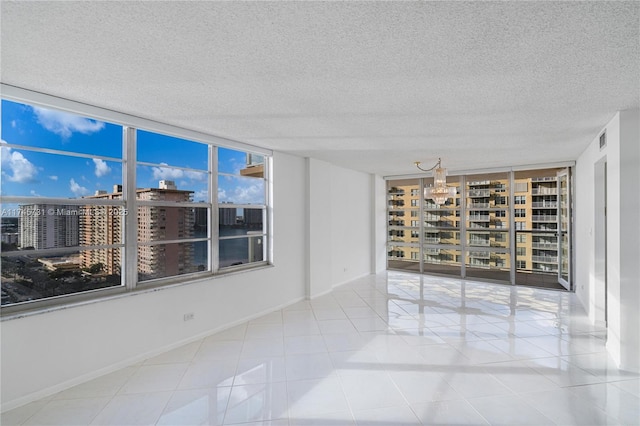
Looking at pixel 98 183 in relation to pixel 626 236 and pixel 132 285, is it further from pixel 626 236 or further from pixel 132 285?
pixel 626 236

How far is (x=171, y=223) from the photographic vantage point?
378 cm

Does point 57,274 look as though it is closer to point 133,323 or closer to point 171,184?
point 133,323

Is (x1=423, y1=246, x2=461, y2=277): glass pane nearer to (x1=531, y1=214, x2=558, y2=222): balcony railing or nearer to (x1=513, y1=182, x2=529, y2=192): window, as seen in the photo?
(x1=531, y1=214, x2=558, y2=222): balcony railing

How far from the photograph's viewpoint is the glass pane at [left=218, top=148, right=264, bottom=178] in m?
4.43

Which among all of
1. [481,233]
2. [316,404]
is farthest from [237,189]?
[481,233]

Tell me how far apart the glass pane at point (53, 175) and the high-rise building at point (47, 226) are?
0.14 m

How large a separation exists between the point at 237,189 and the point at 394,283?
14.0 ft

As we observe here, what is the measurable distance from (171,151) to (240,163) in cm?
109

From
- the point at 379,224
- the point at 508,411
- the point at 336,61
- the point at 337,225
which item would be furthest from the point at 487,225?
the point at 336,61

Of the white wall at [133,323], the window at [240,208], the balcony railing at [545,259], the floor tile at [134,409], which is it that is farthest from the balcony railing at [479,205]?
the floor tile at [134,409]

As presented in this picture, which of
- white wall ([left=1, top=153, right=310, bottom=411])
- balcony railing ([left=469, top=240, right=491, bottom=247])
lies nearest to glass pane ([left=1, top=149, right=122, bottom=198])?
white wall ([left=1, top=153, right=310, bottom=411])

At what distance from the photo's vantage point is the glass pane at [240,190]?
4.41 metres

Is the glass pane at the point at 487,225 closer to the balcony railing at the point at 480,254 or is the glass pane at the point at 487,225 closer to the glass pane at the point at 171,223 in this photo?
the balcony railing at the point at 480,254

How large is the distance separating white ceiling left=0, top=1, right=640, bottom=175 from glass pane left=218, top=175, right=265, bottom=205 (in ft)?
3.15
